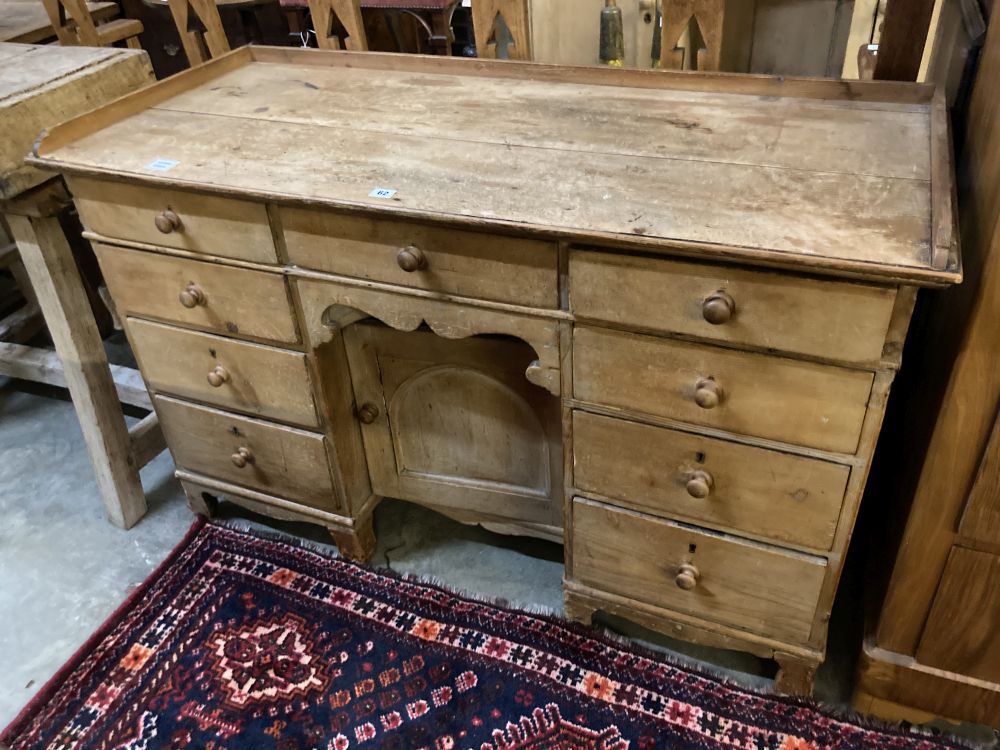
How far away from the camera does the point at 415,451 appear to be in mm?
1798

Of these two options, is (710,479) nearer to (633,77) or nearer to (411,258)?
(411,258)

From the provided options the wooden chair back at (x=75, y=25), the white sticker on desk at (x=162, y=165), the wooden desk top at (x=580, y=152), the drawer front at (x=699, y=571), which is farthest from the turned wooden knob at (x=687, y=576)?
the wooden chair back at (x=75, y=25)

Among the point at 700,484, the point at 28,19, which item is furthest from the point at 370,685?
the point at 28,19

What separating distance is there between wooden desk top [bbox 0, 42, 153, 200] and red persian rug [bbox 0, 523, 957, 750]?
3.09ft

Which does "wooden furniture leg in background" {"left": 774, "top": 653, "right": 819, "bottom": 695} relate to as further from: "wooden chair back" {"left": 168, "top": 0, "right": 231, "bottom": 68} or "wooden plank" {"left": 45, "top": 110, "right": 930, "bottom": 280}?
"wooden chair back" {"left": 168, "top": 0, "right": 231, "bottom": 68}

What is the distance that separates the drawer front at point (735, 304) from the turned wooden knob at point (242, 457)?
2.93 feet

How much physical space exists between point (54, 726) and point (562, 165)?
4.71 ft

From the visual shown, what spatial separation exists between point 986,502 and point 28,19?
105 inches

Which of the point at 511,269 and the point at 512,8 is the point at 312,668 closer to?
the point at 511,269

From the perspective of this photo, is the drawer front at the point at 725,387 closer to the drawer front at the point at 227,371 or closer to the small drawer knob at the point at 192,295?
the drawer front at the point at 227,371

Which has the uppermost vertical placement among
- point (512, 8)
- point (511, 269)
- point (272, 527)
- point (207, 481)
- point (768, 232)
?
point (512, 8)

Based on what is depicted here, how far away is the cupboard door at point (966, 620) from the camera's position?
131 centimetres

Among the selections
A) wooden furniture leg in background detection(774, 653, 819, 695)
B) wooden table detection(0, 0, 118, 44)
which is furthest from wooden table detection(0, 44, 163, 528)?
wooden furniture leg in background detection(774, 653, 819, 695)

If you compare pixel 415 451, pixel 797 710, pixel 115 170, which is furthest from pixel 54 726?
pixel 797 710
